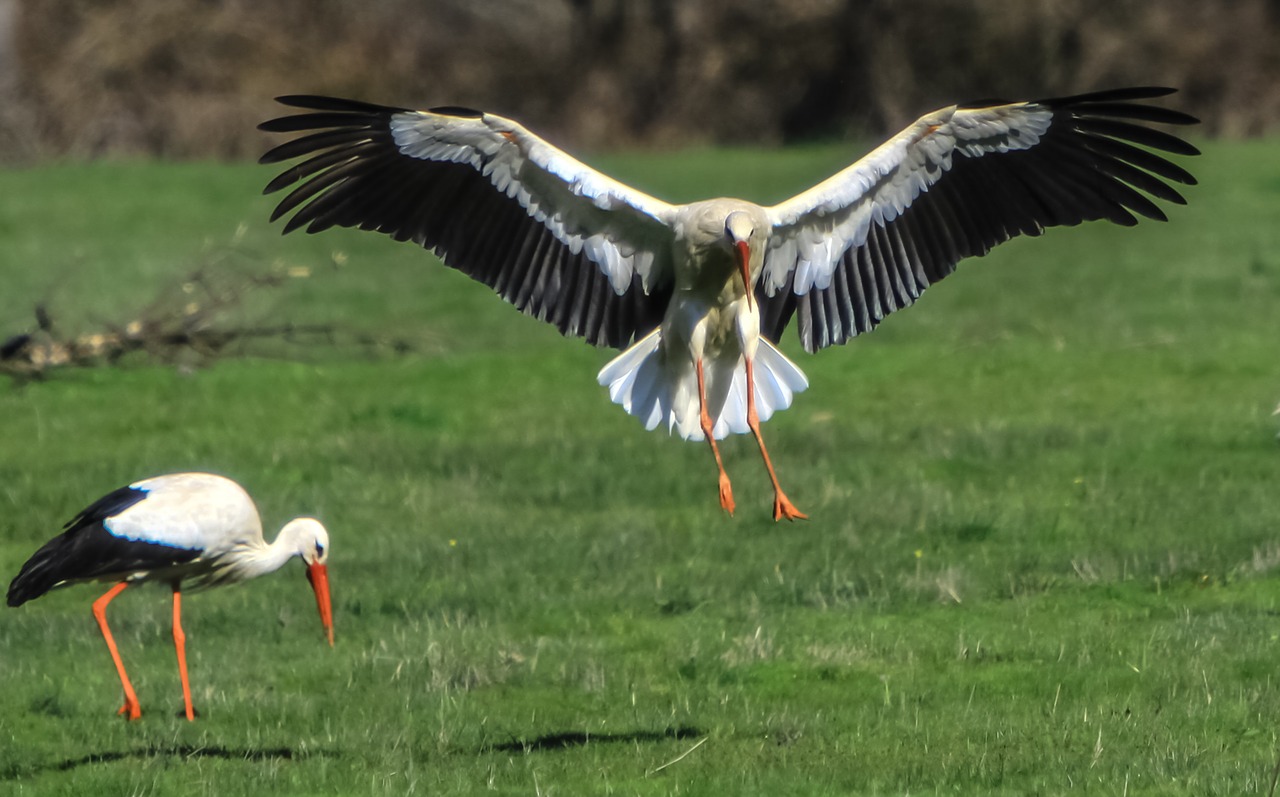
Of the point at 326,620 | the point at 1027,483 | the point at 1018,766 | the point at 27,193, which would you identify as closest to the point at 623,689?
the point at 326,620

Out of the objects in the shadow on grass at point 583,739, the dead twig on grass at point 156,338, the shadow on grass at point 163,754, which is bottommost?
the shadow on grass at point 163,754

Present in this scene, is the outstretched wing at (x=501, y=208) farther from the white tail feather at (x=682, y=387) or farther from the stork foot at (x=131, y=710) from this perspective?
the stork foot at (x=131, y=710)

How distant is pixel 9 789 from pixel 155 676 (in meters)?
1.52

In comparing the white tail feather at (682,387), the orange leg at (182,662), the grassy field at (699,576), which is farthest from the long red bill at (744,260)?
the orange leg at (182,662)

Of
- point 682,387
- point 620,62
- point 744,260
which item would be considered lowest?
point 682,387

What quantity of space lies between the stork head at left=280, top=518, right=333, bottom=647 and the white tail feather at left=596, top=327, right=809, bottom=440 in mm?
1335

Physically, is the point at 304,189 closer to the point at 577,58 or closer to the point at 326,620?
the point at 326,620

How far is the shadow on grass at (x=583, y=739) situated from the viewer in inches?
269

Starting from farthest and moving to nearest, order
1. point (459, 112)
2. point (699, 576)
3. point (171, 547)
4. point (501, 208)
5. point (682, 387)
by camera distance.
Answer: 1. point (699, 576)
2. point (682, 387)
3. point (501, 208)
4. point (459, 112)
5. point (171, 547)

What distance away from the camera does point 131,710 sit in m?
7.34

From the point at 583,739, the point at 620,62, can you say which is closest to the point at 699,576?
the point at 583,739

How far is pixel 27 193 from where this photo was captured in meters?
23.8

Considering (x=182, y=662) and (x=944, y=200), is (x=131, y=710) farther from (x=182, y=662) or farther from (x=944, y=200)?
(x=944, y=200)

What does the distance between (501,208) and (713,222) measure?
939mm
